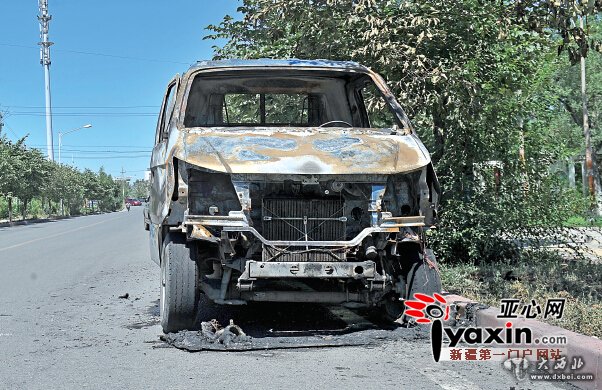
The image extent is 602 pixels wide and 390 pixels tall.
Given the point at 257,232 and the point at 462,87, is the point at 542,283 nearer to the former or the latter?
the point at 462,87

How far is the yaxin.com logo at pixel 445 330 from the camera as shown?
17.5 feet

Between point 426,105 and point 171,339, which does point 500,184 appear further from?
point 171,339

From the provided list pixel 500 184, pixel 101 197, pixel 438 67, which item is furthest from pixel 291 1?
pixel 101 197

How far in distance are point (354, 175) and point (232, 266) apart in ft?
4.00

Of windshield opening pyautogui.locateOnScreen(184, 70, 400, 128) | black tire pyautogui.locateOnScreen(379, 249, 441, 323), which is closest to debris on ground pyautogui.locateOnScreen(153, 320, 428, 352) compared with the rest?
black tire pyautogui.locateOnScreen(379, 249, 441, 323)

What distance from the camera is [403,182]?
5840 mm

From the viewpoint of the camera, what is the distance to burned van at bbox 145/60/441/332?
5410 millimetres

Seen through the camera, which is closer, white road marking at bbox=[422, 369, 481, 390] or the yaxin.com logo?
white road marking at bbox=[422, 369, 481, 390]

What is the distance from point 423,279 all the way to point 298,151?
5.11 ft

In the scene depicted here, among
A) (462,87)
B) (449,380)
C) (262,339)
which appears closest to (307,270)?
(262,339)

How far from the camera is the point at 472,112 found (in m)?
8.88

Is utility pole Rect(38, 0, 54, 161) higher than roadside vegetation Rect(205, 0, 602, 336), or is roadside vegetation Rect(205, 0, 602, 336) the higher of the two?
utility pole Rect(38, 0, 54, 161)

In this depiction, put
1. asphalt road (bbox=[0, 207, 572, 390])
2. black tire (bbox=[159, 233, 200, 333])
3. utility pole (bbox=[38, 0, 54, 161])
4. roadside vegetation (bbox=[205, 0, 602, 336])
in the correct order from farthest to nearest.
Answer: utility pole (bbox=[38, 0, 54, 161])
roadside vegetation (bbox=[205, 0, 602, 336])
black tire (bbox=[159, 233, 200, 333])
asphalt road (bbox=[0, 207, 572, 390])

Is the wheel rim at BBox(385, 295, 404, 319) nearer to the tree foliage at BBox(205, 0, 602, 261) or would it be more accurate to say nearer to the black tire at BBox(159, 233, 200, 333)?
the black tire at BBox(159, 233, 200, 333)
